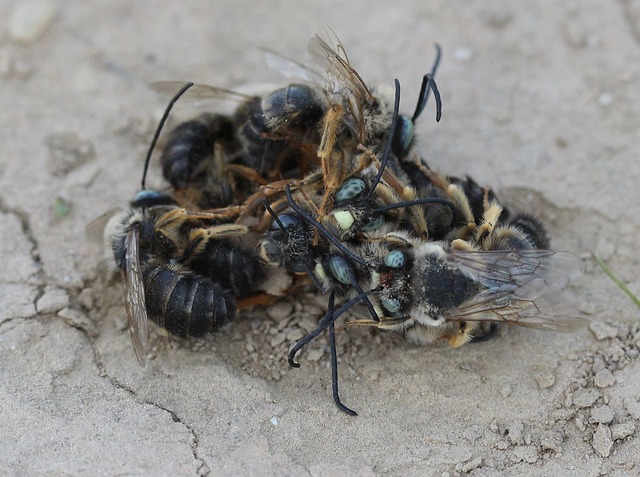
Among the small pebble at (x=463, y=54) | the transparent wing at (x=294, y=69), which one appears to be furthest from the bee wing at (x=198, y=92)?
the small pebble at (x=463, y=54)

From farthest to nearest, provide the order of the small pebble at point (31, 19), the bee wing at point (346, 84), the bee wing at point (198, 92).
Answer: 1. the small pebble at point (31, 19)
2. the bee wing at point (198, 92)
3. the bee wing at point (346, 84)

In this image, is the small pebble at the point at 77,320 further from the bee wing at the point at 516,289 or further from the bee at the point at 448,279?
the bee wing at the point at 516,289

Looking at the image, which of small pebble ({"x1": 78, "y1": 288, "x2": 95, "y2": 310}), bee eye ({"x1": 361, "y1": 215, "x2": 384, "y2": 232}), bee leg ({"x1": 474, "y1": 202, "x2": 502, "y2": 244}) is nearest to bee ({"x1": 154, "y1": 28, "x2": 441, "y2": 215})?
bee eye ({"x1": 361, "y1": 215, "x2": 384, "y2": 232})

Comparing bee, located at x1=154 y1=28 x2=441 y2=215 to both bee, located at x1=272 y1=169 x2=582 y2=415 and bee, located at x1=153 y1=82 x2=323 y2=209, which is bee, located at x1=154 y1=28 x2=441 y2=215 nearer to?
bee, located at x1=153 y1=82 x2=323 y2=209

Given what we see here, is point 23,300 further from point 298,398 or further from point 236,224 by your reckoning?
point 298,398

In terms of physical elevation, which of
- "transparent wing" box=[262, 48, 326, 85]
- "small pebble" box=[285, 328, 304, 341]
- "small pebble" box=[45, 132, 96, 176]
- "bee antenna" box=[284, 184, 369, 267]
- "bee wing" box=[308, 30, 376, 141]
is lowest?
"small pebble" box=[285, 328, 304, 341]

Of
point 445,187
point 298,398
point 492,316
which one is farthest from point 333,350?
point 445,187

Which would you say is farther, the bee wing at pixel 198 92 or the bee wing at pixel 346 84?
the bee wing at pixel 198 92
